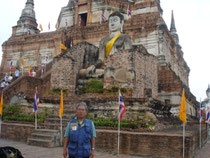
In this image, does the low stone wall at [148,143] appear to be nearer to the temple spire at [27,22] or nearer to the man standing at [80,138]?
the man standing at [80,138]

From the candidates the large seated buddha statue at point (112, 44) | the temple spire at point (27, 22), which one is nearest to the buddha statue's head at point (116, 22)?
the large seated buddha statue at point (112, 44)

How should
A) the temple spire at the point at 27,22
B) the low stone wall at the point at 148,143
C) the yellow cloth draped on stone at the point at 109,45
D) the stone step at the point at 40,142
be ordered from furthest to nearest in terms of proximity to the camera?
the temple spire at the point at 27,22
the yellow cloth draped on stone at the point at 109,45
the stone step at the point at 40,142
the low stone wall at the point at 148,143

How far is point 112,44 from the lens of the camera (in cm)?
1445

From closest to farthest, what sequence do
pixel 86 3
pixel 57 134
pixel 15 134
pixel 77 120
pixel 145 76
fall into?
pixel 77 120
pixel 57 134
pixel 15 134
pixel 145 76
pixel 86 3

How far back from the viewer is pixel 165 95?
17.7m

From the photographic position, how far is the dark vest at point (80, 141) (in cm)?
409

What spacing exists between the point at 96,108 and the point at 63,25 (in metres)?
23.4

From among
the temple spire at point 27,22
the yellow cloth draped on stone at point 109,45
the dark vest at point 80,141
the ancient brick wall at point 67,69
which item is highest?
the temple spire at point 27,22

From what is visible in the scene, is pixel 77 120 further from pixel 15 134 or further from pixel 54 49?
pixel 54 49

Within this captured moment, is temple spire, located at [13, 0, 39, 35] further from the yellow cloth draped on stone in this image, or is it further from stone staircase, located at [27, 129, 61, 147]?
stone staircase, located at [27, 129, 61, 147]

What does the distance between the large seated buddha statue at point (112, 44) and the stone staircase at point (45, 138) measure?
524 centimetres

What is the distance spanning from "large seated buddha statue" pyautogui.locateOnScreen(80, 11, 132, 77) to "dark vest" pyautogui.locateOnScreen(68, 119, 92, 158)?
9593 millimetres

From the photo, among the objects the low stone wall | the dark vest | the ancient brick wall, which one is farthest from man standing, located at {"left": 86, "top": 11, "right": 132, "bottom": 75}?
the dark vest

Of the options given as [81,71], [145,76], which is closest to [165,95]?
[145,76]
